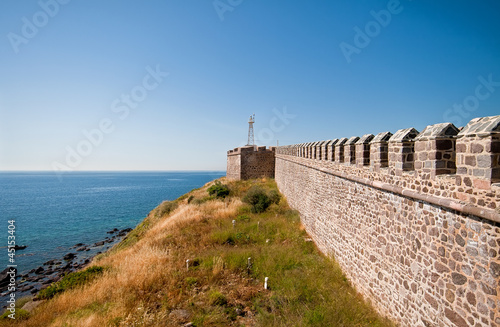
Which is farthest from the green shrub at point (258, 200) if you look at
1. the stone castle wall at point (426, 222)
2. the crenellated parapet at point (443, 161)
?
the crenellated parapet at point (443, 161)

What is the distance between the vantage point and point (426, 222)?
4312mm

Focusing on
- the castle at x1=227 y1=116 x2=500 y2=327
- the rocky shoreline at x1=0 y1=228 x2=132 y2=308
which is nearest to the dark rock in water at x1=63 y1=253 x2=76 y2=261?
the rocky shoreline at x1=0 y1=228 x2=132 y2=308

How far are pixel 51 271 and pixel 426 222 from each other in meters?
20.4

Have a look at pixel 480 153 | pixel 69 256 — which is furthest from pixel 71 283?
pixel 69 256

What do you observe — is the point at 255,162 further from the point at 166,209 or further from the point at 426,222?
the point at 426,222

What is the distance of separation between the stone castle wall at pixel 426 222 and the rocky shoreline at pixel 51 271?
617 inches

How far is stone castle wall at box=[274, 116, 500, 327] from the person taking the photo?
320 cm

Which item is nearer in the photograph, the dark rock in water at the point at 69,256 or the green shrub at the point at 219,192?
the dark rock in water at the point at 69,256

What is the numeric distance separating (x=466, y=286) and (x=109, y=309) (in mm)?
7038

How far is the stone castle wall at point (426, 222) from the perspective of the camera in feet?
10.5

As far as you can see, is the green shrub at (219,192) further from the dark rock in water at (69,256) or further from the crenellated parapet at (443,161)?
the crenellated parapet at (443,161)

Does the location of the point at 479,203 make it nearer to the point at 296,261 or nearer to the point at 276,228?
the point at 296,261

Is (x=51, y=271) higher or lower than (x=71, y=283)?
lower

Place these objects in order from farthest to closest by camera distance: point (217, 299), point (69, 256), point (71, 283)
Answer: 1. point (69, 256)
2. point (71, 283)
3. point (217, 299)
